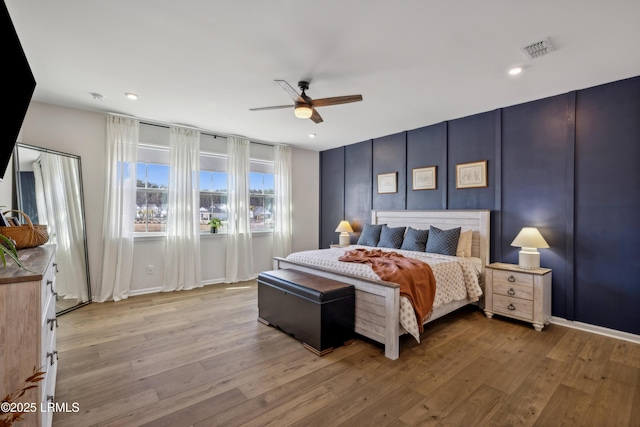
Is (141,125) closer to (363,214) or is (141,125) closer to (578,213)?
(363,214)

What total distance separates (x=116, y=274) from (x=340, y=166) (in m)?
4.43

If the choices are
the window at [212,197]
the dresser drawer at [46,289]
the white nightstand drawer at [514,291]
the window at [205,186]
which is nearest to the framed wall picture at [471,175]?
the white nightstand drawer at [514,291]

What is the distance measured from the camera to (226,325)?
11.0 ft

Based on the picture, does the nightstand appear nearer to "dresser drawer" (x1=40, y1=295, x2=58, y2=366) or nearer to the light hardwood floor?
the light hardwood floor

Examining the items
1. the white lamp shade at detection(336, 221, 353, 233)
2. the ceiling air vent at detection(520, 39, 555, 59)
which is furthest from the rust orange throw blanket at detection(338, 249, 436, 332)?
the white lamp shade at detection(336, 221, 353, 233)

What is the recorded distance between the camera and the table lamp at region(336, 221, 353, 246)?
582 centimetres

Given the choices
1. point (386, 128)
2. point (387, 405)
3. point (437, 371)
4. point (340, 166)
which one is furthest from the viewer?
point (340, 166)

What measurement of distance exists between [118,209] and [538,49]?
5306mm

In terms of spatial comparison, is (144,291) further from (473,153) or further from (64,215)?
(473,153)

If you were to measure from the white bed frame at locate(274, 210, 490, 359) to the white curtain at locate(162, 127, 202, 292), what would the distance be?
172cm

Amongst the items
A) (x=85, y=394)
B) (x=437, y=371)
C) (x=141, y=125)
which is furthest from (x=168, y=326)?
(x=141, y=125)

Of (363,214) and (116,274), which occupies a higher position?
(363,214)

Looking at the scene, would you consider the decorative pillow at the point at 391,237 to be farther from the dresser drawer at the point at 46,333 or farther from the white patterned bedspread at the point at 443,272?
the dresser drawer at the point at 46,333

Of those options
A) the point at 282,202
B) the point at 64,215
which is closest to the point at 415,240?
the point at 282,202
